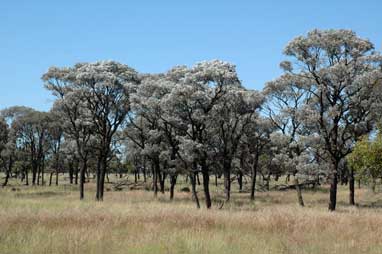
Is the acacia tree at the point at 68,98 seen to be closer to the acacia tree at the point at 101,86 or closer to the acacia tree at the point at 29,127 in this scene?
the acacia tree at the point at 101,86

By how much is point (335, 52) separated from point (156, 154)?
20465 millimetres

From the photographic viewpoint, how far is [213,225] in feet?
61.4

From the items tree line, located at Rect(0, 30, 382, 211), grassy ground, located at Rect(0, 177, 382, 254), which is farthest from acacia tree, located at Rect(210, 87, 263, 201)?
grassy ground, located at Rect(0, 177, 382, 254)

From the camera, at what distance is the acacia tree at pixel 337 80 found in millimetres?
31281

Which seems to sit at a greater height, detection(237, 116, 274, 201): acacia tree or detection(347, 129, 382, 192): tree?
detection(237, 116, 274, 201): acacia tree

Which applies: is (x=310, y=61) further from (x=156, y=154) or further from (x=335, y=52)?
(x=156, y=154)

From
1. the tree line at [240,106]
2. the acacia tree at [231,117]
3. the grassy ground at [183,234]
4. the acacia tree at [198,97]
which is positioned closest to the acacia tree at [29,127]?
the tree line at [240,106]

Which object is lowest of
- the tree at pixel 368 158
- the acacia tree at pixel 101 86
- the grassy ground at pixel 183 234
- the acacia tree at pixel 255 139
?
the grassy ground at pixel 183 234

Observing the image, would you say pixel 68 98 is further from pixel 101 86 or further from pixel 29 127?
pixel 29 127

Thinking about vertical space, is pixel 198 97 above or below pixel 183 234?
above

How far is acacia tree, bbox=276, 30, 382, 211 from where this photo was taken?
31.3 metres

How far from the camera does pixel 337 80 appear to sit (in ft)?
104

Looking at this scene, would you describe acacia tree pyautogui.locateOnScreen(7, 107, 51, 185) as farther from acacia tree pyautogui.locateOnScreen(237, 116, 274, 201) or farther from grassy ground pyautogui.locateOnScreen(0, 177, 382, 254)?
grassy ground pyautogui.locateOnScreen(0, 177, 382, 254)

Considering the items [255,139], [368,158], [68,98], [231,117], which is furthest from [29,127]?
[368,158]
